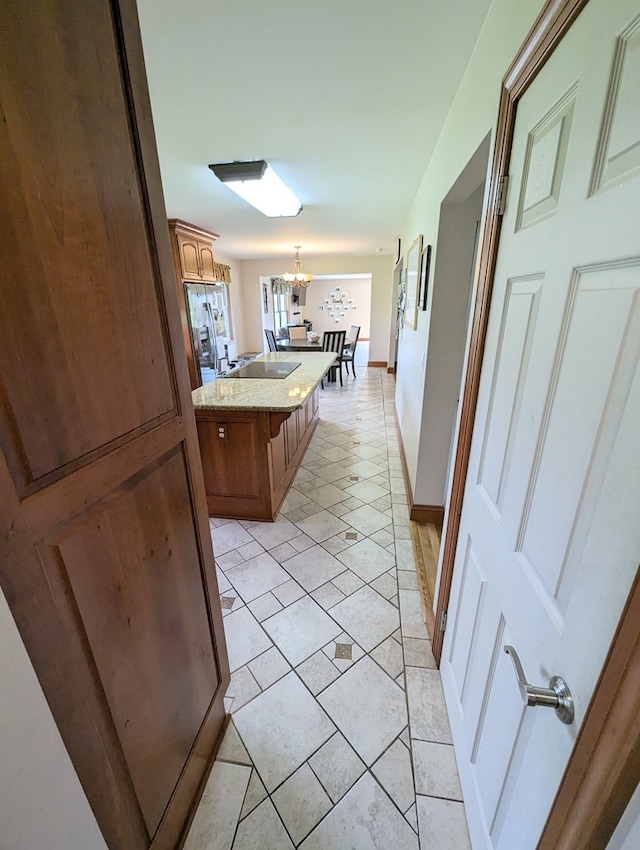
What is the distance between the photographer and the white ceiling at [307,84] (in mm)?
1184

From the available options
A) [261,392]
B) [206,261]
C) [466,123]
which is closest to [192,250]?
[206,261]

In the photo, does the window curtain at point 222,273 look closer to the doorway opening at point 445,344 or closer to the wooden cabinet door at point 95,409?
the doorway opening at point 445,344

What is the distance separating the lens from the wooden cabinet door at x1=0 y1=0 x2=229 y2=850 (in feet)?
1.70

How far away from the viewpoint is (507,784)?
81 cm

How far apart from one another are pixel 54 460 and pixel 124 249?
462 mm

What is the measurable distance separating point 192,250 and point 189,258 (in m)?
0.15

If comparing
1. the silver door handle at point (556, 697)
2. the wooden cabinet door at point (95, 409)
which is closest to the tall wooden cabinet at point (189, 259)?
the wooden cabinet door at point (95, 409)

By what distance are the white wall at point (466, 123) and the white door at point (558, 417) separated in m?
0.35

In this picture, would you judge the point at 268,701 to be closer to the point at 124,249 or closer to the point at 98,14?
the point at 124,249

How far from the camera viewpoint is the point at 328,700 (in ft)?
4.63

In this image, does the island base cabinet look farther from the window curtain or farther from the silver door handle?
the window curtain

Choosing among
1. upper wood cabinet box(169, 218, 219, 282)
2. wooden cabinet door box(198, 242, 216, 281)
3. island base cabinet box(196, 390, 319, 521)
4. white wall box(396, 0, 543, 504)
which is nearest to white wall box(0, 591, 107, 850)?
white wall box(396, 0, 543, 504)

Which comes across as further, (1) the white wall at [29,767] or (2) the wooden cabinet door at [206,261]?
(2) the wooden cabinet door at [206,261]

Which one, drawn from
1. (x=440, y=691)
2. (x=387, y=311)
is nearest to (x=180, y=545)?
(x=440, y=691)
